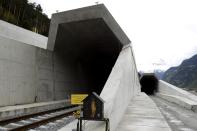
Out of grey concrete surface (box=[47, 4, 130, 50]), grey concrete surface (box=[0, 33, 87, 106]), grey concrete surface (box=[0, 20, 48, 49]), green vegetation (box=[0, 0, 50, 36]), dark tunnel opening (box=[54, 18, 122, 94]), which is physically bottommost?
grey concrete surface (box=[0, 33, 87, 106])

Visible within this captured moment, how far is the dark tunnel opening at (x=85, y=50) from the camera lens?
22422 mm

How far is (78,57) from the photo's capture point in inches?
1083

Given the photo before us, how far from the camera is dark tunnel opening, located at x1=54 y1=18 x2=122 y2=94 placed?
22.4m

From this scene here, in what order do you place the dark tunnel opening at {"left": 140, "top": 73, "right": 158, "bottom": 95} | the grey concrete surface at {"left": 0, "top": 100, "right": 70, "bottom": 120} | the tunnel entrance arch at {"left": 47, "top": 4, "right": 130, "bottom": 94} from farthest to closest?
the dark tunnel opening at {"left": 140, "top": 73, "right": 158, "bottom": 95} < the tunnel entrance arch at {"left": 47, "top": 4, "right": 130, "bottom": 94} < the grey concrete surface at {"left": 0, "top": 100, "right": 70, "bottom": 120}

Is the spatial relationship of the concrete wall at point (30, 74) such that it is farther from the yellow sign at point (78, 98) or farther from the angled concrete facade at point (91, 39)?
the yellow sign at point (78, 98)

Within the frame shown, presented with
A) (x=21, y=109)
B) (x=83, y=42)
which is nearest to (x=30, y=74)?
(x=21, y=109)

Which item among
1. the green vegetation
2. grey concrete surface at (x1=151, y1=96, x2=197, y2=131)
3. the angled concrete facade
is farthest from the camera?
the green vegetation

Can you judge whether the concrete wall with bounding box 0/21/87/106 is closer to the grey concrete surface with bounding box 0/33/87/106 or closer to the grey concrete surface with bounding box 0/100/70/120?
the grey concrete surface with bounding box 0/33/87/106

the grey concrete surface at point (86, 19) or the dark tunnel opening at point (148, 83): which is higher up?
the grey concrete surface at point (86, 19)

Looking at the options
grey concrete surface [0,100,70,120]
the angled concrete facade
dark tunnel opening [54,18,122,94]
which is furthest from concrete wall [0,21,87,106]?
the angled concrete facade

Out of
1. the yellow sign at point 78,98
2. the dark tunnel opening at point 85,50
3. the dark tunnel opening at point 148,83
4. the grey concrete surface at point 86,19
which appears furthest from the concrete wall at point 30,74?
the dark tunnel opening at point 148,83

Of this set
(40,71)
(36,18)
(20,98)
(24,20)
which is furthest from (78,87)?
(36,18)

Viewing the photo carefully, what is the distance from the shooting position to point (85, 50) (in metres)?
27.5

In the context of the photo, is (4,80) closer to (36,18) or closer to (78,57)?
(78,57)
